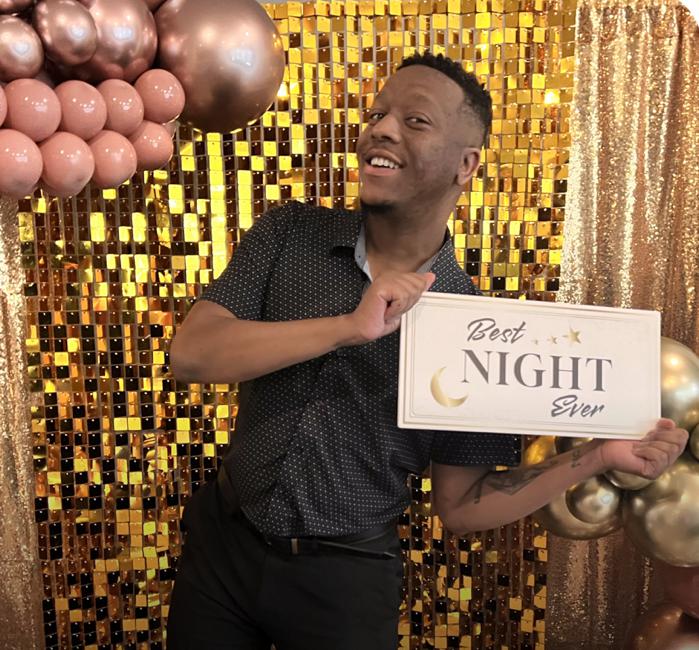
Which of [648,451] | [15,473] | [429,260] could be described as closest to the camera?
[648,451]

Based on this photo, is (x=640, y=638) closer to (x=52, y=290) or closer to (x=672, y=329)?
(x=672, y=329)

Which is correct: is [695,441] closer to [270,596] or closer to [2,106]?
[270,596]

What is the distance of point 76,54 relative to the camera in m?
1.19

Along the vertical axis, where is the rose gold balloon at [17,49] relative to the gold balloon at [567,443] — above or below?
above

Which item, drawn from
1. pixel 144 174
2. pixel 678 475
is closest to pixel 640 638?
pixel 678 475

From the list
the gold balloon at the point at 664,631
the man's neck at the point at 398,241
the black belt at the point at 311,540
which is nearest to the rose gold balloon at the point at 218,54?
the man's neck at the point at 398,241

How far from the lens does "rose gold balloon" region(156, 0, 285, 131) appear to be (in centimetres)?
137

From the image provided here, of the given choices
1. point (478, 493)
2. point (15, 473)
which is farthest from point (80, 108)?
Answer: point (15, 473)

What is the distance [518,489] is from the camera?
1.40 m

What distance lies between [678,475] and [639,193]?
35.1 inches

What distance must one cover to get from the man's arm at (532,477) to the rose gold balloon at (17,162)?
32.6 inches

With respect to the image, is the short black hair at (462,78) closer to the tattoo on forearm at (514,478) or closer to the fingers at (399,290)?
the fingers at (399,290)

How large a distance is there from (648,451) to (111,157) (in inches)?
38.4

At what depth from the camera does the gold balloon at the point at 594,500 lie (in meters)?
1.54
